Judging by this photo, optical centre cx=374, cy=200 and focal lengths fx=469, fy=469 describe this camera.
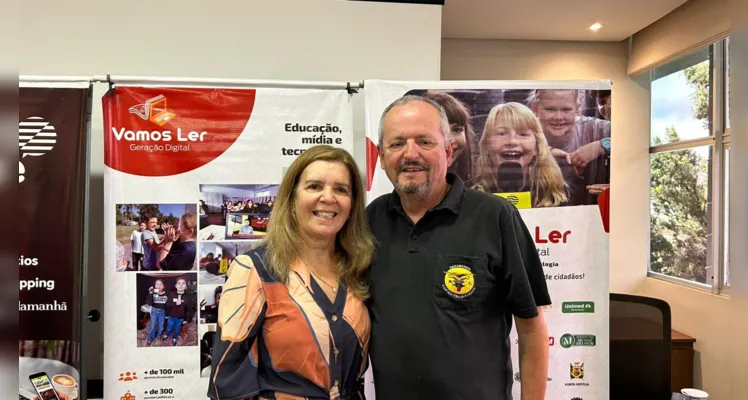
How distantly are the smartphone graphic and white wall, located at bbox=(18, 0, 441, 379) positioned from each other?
386mm

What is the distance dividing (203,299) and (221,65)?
140 cm

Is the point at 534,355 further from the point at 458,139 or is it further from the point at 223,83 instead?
the point at 223,83

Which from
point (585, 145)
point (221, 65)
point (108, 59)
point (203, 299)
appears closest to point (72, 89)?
point (108, 59)

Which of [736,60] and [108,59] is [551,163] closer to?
[736,60]

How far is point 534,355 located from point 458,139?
1.28m

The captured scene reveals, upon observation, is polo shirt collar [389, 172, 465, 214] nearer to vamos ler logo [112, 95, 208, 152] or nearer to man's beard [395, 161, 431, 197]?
man's beard [395, 161, 431, 197]

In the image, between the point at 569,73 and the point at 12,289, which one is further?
the point at 569,73

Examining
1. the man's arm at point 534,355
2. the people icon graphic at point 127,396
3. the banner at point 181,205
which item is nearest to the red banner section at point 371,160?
the banner at point 181,205

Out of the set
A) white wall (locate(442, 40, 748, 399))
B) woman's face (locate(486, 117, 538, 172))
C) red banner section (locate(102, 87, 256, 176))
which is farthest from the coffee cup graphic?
white wall (locate(442, 40, 748, 399))

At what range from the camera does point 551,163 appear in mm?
2584

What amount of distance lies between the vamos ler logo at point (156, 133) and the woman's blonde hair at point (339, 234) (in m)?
1.14

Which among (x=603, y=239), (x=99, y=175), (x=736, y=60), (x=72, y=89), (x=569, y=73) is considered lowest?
(x=603, y=239)

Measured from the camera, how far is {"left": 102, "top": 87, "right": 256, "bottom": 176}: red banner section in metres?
2.41

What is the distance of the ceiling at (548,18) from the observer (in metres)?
3.35
